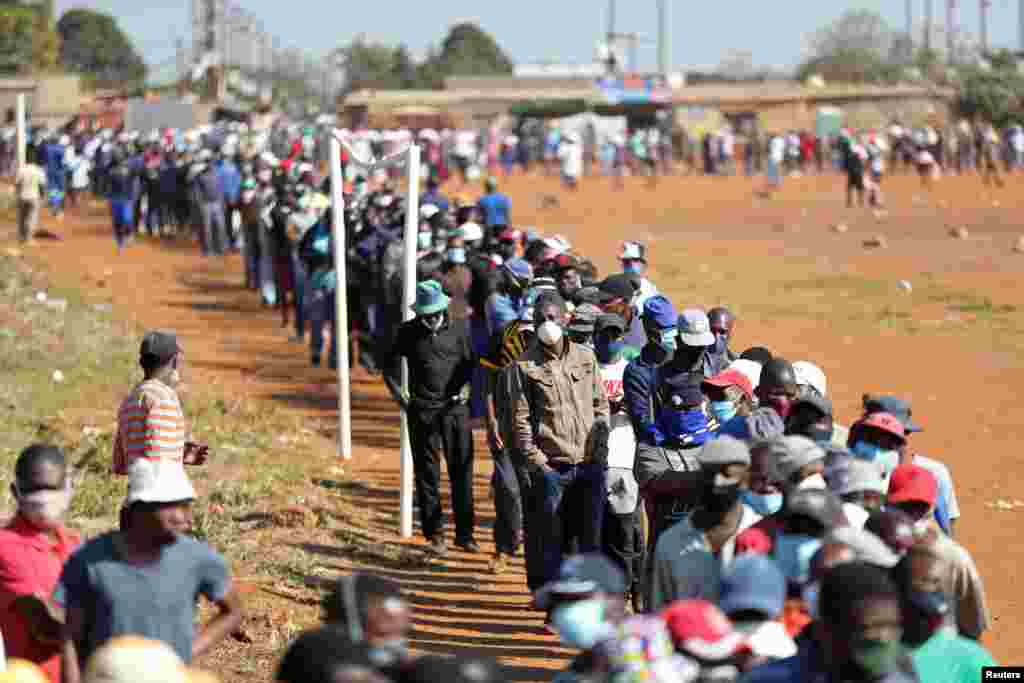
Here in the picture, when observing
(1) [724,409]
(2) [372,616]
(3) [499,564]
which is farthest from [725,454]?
(3) [499,564]

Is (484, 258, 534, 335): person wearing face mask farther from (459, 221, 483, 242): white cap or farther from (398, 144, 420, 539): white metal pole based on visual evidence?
(459, 221, 483, 242): white cap

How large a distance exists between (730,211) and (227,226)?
55.0 feet

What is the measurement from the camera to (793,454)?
7410 mm

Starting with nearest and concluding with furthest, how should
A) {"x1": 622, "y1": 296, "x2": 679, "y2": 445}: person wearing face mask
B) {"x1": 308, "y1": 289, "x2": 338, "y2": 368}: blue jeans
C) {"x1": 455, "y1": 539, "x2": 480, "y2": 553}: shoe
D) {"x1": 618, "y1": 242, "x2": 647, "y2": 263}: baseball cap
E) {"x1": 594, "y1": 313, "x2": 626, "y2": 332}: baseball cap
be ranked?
{"x1": 622, "y1": 296, "x2": 679, "y2": 445}: person wearing face mask, {"x1": 594, "y1": 313, "x2": 626, "y2": 332}: baseball cap, {"x1": 455, "y1": 539, "x2": 480, "y2": 553}: shoe, {"x1": 618, "y1": 242, "x2": 647, "y2": 263}: baseball cap, {"x1": 308, "y1": 289, "x2": 338, "y2": 368}: blue jeans

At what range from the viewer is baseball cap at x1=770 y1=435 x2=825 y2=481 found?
7.40 metres

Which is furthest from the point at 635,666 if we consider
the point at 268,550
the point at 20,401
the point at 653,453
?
the point at 20,401

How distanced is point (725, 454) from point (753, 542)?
21.2 inches

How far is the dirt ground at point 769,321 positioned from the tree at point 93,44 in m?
97.9

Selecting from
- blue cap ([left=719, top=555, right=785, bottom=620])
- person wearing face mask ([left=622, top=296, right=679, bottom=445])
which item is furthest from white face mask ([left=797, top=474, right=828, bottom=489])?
person wearing face mask ([left=622, top=296, right=679, bottom=445])

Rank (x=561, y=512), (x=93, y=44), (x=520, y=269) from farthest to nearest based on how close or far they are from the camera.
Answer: (x=93, y=44) → (x=520, y=269) → (x=561, y=512)

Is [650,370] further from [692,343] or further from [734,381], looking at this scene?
[734,381]

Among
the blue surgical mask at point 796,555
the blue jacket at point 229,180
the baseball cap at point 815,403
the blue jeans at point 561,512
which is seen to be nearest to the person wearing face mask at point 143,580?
the blue surgical mask at point 796,555

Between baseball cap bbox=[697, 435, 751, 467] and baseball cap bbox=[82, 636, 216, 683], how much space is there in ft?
8.44

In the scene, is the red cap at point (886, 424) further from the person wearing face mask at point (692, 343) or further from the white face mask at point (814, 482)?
the person wearing face mask at point (692, 343)
